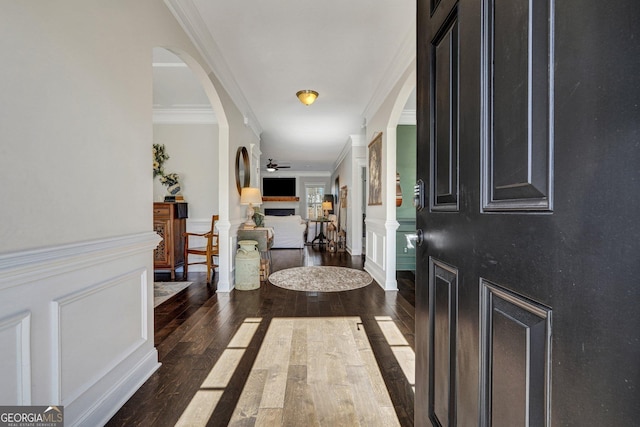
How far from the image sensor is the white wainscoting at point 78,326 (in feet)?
3.34

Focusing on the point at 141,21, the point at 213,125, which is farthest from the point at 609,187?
the point at 213,125

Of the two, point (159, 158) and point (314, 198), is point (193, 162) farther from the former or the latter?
point (314, 198)

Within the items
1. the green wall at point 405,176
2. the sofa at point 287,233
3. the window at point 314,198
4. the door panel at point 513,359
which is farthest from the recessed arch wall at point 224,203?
the window at point 314,198

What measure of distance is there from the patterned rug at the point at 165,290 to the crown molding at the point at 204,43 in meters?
2.47

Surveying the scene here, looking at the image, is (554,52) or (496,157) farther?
(496,157)

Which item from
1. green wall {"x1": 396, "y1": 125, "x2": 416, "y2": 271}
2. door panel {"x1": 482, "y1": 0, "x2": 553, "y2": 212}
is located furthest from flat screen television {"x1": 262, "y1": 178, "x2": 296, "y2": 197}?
door panel {"x1": 482, "y1": 0, "x2": 553, "y2": 212}

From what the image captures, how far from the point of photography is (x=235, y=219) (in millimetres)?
4086

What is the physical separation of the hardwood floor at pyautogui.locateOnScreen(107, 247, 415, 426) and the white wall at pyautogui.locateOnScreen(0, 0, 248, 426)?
229mm

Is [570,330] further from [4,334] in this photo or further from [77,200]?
[77,200]

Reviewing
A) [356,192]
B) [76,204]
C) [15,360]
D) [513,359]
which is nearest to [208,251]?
[76,204]

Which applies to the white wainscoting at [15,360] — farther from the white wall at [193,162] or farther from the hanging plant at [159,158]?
the hanging plant at [159,158]

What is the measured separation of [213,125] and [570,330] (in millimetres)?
4875

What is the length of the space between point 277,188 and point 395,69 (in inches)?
371

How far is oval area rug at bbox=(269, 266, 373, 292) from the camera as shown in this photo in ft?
12.6
